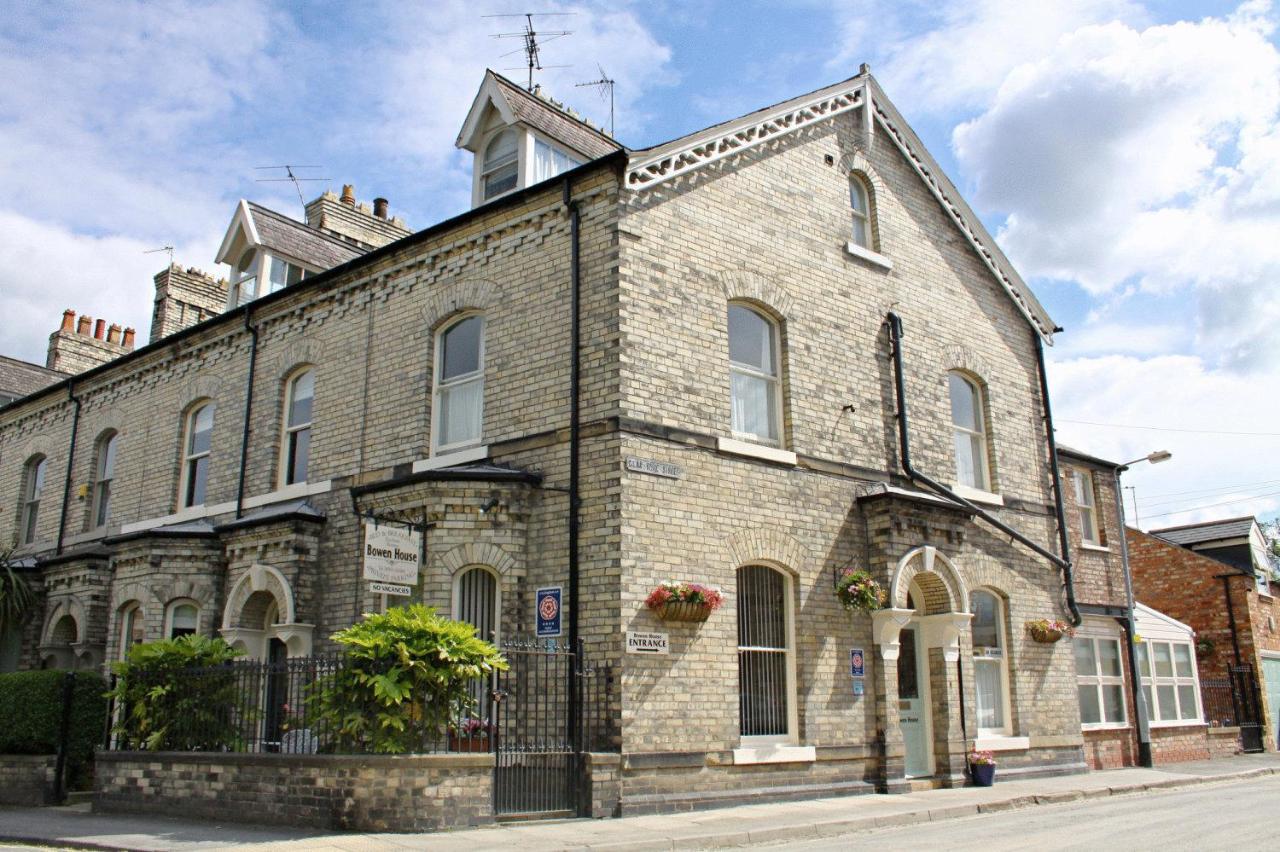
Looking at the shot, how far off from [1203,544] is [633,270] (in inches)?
850

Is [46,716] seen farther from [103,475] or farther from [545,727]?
[103,475]

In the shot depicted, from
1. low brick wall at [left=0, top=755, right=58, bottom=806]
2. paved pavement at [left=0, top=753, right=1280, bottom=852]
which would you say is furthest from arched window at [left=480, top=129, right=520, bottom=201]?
low brick wall at [left=0, top=755, right=58, bottom=806]

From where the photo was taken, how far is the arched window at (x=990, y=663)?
17.5 meters

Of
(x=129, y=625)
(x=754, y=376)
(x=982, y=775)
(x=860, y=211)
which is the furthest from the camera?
(x=129, y=625)

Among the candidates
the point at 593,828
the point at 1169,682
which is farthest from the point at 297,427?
the point at 1169,682

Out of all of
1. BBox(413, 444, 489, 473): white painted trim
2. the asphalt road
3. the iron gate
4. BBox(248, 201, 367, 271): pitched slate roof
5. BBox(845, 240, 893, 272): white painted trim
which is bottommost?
the asphalt road

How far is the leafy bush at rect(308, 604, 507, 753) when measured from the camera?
11.0 metres

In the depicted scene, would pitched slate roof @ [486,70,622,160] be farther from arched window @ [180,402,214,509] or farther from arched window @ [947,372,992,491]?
arched window @ [180,402,214,509]

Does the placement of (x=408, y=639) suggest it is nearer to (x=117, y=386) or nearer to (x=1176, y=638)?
(x=117, y=386)

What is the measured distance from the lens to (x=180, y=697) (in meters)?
13.3

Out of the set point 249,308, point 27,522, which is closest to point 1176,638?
point 249,308

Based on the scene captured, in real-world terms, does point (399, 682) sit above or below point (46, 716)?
above

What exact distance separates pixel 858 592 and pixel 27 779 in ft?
39.5

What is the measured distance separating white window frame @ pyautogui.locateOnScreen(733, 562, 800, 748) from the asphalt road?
7.15 feet
